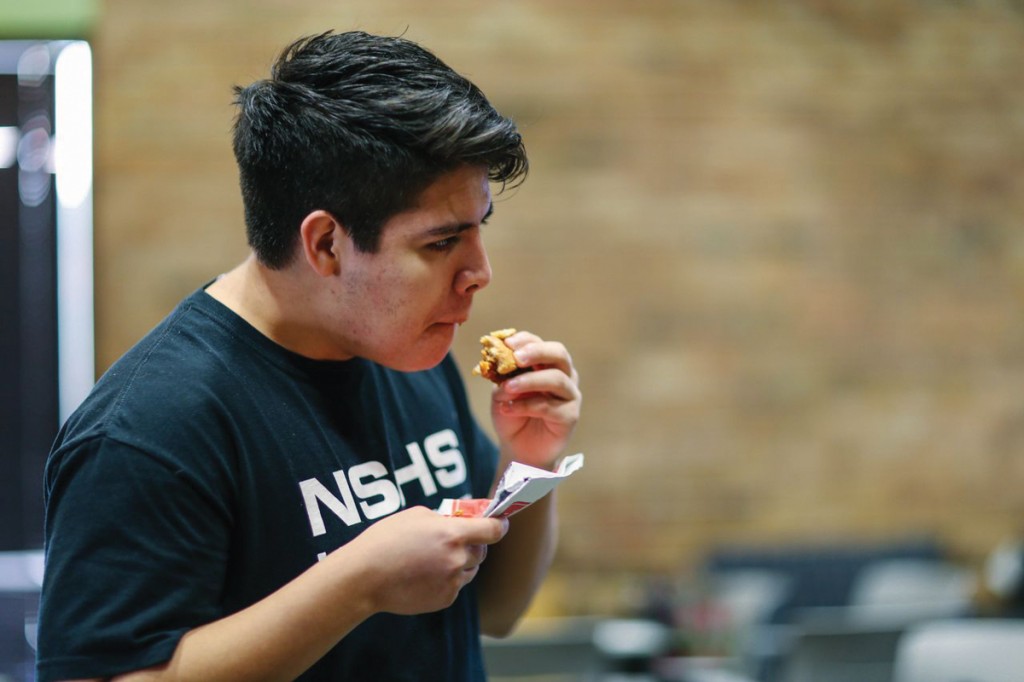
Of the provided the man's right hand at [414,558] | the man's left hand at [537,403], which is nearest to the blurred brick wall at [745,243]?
the man's left hand at [537,403]

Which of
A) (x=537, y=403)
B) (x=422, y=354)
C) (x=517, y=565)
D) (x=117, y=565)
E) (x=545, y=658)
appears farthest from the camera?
(x=545, y=658)

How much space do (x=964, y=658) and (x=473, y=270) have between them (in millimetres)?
958

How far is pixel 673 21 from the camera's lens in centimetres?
458

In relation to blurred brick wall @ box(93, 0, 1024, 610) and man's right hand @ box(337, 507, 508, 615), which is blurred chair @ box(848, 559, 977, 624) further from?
man's right hand @ box(337, 507, 508, 615)

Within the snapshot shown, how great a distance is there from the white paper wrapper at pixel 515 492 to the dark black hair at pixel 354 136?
1.00 ft

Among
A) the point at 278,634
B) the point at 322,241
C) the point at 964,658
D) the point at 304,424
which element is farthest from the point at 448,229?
the point at 964,658

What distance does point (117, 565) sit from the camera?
A: 3.18 ft

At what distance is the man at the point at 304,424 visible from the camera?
0.98m

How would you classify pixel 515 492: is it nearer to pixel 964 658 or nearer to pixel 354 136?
pixel 354 136

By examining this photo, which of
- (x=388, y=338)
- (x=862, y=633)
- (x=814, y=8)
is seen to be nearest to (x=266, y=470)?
(x=388, y=338)

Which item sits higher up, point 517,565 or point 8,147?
point 8,147

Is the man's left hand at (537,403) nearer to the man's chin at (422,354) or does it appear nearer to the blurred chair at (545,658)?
the man's chin at (422,354)

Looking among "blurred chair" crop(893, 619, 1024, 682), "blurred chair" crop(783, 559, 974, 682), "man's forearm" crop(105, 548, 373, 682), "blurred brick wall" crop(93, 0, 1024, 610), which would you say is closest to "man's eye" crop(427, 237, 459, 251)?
"man's forearm" crop(105, 548, 373, 682)

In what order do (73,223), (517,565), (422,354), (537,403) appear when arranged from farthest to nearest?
(73,223), (517,565), (537,403), (422,354)
